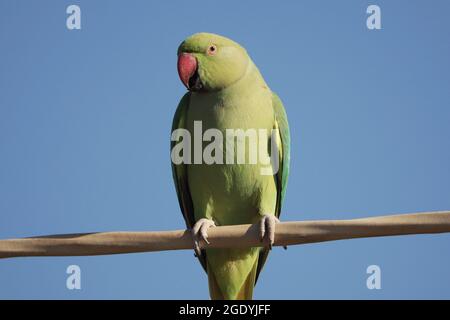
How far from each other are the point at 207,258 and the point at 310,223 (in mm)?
2202

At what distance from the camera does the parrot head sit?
19.8 feet

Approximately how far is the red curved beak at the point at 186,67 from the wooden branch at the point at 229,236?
198 centimetres

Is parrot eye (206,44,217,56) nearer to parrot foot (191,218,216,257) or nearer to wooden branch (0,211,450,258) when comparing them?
parrot foot (191,218,216,257)

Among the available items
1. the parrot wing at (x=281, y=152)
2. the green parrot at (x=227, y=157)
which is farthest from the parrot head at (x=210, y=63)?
the parrot wing at (x=281, y=152)

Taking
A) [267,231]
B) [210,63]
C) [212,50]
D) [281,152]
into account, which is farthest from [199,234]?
[212,50]

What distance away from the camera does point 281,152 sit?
6125 millimetres

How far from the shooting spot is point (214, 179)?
5.86 metres

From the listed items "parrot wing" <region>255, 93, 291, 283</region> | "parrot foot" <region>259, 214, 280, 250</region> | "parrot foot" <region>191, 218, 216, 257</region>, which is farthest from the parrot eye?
"parrot foot" <region>259, 214, 280, 250</region>

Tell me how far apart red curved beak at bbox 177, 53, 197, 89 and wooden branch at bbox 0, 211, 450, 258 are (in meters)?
1.98

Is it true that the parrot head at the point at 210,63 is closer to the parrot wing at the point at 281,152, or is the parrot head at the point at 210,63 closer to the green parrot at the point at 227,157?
the green parrot at the point at 227,157

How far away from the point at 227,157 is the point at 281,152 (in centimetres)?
62

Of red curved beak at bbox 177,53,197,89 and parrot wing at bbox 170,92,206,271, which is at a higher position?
red curved beak at bbox 177,53,197,89

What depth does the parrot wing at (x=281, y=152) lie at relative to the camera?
20.0 ft
